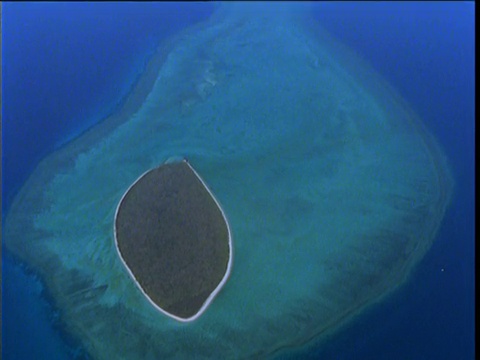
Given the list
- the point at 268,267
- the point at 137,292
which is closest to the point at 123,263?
the point at 137,292

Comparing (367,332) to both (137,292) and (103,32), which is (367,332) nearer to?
(137,292)

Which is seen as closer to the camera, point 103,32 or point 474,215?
point 474,215

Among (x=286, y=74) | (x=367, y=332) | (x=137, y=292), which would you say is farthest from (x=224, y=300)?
(x=286, y=74)

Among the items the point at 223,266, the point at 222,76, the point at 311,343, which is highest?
the point at 222,76

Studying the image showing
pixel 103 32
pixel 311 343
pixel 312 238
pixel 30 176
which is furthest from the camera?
pixel 103 32

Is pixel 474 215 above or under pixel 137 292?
above

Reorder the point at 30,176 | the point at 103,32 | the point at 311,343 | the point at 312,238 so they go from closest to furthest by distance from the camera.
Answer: the point at 311,343
the point at 312,238
the point at 30,176
the point at 103,32

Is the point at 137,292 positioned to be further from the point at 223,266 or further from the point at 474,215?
the point at 474,215

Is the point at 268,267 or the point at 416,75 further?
the point at 416,75

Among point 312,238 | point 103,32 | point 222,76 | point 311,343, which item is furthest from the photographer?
point 103,32
